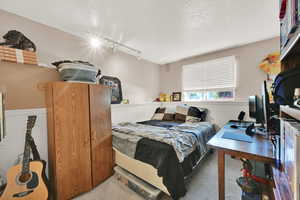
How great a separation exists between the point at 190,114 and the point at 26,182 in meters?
2.72

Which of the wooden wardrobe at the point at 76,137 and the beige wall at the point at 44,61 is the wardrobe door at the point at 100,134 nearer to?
the wooden wardrobe at the point at 76,137

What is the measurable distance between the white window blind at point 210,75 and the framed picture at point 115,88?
6.02ft

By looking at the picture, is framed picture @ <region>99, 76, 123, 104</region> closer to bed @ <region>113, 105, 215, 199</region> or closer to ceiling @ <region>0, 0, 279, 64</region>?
ceiling @ <region>0, 0, 279, 64</region>

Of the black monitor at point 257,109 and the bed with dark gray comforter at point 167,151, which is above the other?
the black monitor at point 257,109

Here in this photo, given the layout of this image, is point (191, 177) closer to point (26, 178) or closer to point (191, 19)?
point (26, 178)

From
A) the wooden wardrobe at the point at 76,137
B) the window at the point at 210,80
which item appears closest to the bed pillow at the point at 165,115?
the window at the point at 210,80

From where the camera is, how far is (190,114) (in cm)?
274

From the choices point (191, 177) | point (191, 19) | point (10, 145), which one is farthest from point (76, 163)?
point (191, 19)

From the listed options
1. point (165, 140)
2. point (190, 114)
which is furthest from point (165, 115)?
point (165, 140)

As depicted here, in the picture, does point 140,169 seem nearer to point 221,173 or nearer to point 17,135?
point 221,173

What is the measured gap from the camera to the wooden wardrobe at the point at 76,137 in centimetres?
138

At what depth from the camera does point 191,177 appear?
177cm

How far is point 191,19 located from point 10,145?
284 centimetres

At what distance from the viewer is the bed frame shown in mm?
1351
